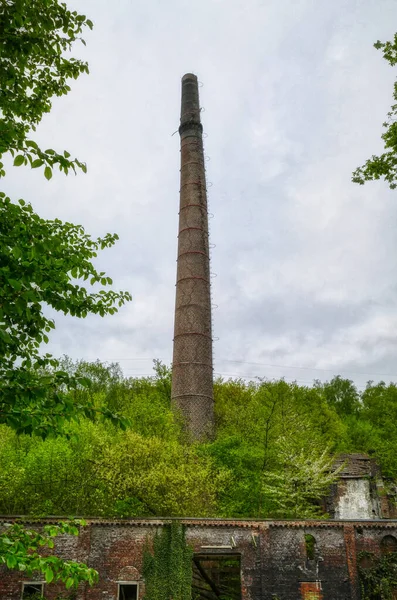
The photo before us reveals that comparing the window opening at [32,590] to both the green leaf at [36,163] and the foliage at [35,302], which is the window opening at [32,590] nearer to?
the foliage at [35,302]

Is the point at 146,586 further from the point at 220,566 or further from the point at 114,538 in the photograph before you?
the point at 220,566

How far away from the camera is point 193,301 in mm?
27453

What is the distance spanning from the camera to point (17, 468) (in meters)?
16.4

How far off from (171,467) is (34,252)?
15678 mm

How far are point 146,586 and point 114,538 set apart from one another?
1.61 metres

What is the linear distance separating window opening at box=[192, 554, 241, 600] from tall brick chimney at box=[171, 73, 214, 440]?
734 cm

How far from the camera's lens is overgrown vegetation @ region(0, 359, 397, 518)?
1719 cm

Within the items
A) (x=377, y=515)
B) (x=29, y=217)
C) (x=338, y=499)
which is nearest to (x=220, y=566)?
(x=338, y=499)

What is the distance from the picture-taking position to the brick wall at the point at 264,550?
573 inches

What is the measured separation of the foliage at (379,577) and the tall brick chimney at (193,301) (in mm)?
10819

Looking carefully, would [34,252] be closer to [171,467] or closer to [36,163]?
[36,163]

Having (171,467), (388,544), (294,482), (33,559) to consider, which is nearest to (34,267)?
(33,559)

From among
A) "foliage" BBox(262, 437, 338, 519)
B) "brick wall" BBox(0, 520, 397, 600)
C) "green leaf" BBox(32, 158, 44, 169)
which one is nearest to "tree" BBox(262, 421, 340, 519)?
"foliage" BBox(262, 437, 338, 519)

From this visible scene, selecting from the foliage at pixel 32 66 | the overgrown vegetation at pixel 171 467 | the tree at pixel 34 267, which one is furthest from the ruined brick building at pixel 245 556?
the foliage at pixel 32 66
